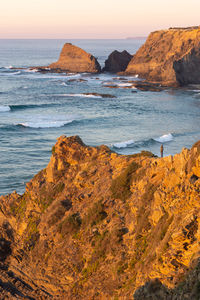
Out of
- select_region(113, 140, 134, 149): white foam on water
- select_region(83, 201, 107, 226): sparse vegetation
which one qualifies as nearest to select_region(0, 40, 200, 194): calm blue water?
select_region(113, 140, 134, 149): white foam on water

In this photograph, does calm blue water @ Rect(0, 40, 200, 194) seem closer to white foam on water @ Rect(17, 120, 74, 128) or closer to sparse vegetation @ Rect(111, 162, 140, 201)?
white foam on water @ Rect(17, 120, 74, 128)

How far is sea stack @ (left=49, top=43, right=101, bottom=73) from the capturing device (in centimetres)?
11712

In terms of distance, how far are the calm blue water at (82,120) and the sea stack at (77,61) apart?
22.8 metres

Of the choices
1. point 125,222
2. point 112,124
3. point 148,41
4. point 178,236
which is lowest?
point 112,124

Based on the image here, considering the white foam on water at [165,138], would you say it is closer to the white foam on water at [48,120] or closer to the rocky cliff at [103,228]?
the white foam on water at [48,120]

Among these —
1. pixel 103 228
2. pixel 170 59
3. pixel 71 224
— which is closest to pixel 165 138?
pixel 71 224

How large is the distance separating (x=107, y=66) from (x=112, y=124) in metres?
72.3

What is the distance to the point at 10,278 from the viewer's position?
13.4 meters

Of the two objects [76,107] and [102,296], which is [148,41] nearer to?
[76,107]

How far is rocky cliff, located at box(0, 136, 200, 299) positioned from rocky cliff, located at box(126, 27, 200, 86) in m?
78.5

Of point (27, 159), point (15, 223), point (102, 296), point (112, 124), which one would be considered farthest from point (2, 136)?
point (102, 296)

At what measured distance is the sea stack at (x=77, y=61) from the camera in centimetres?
11712

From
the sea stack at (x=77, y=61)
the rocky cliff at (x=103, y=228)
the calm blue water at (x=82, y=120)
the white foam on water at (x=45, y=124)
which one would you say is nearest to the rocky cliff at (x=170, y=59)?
the calm blue water at (x=82, y=120)

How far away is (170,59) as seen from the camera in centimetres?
9575
